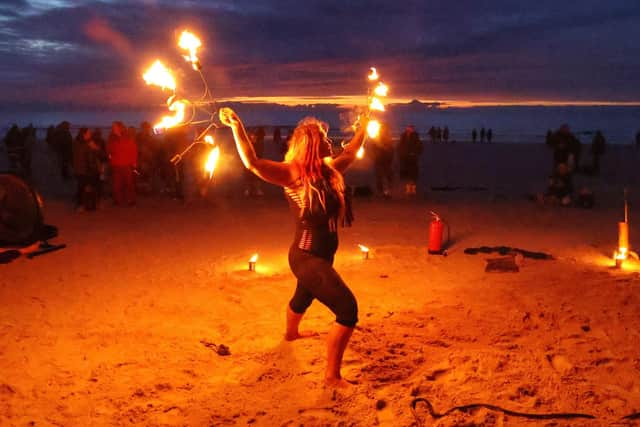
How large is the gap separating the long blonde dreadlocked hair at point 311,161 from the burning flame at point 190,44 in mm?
1032

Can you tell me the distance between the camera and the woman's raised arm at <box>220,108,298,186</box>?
498cm

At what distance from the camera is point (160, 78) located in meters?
5.64

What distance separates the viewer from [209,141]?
5012mm

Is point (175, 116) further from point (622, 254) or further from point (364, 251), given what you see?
point (622, 254)

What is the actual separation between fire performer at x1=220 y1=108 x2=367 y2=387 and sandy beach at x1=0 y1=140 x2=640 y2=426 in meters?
0.54

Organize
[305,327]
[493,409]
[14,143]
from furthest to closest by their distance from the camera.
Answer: [14,143], [305,327], [493,409]

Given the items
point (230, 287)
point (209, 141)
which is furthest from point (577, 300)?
point (209, 141)

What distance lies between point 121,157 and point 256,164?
1011 cm

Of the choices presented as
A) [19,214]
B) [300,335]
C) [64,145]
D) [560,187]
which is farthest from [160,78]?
[64,145]

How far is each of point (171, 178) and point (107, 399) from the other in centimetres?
1190

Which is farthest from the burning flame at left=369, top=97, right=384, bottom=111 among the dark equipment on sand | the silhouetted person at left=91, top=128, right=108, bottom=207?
the silhouetted person at left=91, top=128, right=108, bottom=207

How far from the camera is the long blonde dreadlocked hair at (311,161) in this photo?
505cm

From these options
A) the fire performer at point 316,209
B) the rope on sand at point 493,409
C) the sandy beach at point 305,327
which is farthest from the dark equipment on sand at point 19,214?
the rope on sand at point 493,409

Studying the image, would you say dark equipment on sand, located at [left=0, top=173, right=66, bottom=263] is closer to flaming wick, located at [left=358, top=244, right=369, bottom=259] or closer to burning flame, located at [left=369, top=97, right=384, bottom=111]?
flaming wick, located at [left=358, top=244, right=369, bottom=259]
